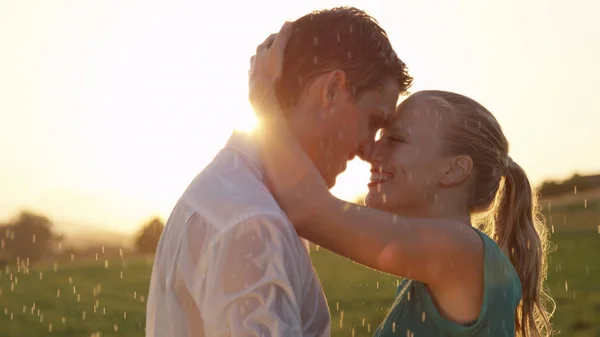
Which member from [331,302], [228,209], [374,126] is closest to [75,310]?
[331,302]

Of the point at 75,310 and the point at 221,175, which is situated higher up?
the point at 221,175

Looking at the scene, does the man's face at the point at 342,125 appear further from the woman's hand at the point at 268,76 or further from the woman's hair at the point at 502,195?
the woman's hair at the point at 502,195

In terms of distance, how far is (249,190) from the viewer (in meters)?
3.44

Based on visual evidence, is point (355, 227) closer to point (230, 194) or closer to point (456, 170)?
point (456, 170)

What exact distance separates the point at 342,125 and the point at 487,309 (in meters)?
1.44

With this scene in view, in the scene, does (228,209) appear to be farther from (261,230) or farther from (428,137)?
(428,137)

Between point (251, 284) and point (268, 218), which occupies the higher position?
point (268, 218)

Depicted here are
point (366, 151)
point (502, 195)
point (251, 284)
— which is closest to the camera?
point (251, 284)

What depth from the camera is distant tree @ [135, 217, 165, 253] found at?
2544cm

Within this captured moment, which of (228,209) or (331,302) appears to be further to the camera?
(331,302)

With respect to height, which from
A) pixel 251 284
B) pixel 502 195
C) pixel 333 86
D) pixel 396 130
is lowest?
pixel 251 284

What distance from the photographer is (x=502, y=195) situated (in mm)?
5586

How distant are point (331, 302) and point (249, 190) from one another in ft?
36.3

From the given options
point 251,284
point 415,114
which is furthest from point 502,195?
point 251,284
